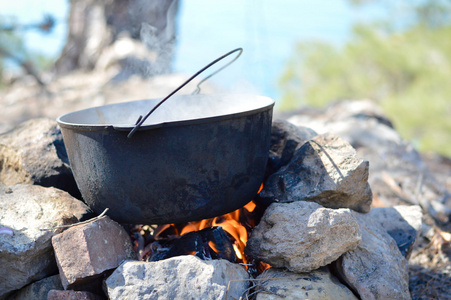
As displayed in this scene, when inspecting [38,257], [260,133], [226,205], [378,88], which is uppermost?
[260,133]

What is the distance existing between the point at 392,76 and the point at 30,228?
A: 11.5 m

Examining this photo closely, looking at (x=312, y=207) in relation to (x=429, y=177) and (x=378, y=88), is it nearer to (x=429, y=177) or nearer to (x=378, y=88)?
(x=429, y=177)

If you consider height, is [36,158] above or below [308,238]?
above

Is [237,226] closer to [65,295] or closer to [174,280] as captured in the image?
[174,280]

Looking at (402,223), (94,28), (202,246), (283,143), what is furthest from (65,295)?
(94,28)

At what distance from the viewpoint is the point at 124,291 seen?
5.69ft

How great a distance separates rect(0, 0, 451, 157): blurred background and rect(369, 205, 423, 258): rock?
96cm

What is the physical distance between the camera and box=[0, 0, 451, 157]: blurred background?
Answer: 3033 millimetres

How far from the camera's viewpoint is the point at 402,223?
2404mm

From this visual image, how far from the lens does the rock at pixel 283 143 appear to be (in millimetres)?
2436

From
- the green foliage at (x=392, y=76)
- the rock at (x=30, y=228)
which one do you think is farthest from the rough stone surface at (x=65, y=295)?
the green foliage at (x=392, y=76)

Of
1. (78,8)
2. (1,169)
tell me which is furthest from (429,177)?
(78,8)

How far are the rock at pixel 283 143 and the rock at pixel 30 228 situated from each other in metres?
1.05

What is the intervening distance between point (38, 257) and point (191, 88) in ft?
12.7
